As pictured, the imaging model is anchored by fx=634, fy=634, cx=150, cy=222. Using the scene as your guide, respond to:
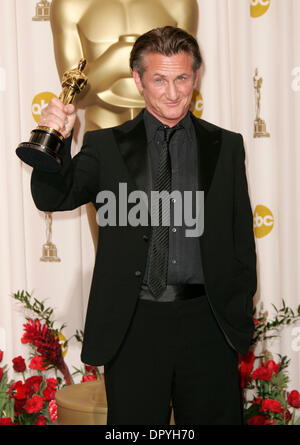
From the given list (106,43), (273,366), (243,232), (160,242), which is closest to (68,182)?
(160,242)

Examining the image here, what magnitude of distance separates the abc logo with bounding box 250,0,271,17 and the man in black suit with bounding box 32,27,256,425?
1.29m

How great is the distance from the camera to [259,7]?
293cm

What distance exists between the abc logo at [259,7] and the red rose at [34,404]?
A: 196cm

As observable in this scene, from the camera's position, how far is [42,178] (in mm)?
1606

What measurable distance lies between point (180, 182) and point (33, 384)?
4.54 ft

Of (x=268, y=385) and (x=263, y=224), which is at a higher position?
(x=263, y=224)

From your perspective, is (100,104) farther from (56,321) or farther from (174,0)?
(56,321)

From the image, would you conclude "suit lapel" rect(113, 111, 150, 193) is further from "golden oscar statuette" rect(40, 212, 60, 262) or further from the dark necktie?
"golden oscar statuette" rect(40, 212, 60, 262)

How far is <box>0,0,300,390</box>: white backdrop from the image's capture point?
286cm

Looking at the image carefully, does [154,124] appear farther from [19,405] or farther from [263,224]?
[19,405]

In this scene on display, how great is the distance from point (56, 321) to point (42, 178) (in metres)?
1.49

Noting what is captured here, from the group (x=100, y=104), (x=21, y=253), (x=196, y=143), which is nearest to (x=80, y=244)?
(x=21, y=253)

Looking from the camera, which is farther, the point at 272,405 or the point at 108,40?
the point at 272,405

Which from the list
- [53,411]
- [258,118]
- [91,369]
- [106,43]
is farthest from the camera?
[258,118]
